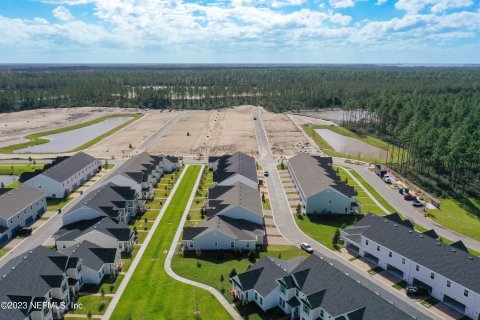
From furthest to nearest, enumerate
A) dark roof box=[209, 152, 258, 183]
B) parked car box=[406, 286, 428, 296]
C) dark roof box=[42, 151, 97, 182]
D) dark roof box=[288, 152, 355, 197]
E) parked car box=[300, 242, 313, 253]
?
dark roof box=[209, 152, 258, 183] < dark roof box=[42, 151, 97, 182] < dark roof box=[288, 152, 355, 197] < parked car box=[300, 242, 313, 253] < parked car box=[406, 286, 428, 296]

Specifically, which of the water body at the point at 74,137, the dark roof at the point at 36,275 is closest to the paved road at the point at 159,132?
the water body at the point at 74,137

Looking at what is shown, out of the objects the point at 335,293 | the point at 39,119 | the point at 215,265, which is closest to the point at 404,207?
the point at 335,293

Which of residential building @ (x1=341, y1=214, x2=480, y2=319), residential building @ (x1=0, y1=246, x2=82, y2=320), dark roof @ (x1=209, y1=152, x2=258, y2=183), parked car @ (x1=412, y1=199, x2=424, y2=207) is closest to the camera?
residential building @ (x1=0, y1=246, x2=82, y2=320)

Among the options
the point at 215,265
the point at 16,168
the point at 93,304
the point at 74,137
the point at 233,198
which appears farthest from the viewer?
the point at 74,137

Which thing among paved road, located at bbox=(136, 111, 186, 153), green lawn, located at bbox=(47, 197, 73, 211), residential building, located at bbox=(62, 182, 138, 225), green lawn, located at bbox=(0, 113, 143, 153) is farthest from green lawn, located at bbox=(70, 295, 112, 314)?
green lawn, located at bbox=(0, 113, 143, 153)

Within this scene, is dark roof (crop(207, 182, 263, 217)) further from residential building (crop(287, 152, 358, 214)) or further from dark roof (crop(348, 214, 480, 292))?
dark roof (crop(348, 214, 480, 292))

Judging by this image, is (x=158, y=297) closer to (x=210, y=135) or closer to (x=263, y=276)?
(x=263, y=276)
